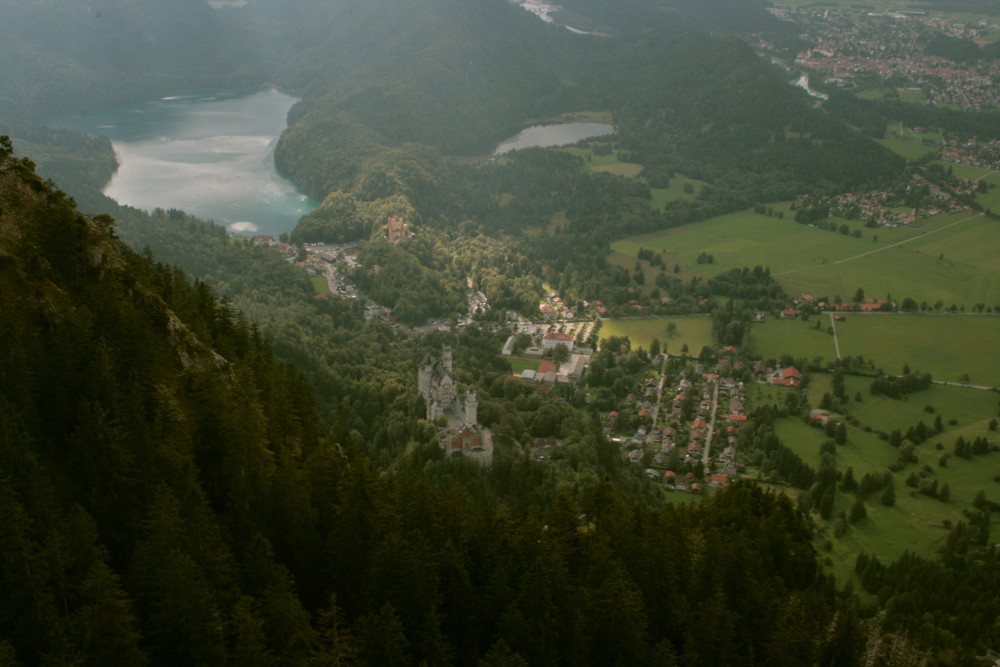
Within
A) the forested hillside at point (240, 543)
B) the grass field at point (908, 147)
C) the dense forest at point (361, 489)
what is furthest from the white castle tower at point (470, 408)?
the grass field at point (908, 147)

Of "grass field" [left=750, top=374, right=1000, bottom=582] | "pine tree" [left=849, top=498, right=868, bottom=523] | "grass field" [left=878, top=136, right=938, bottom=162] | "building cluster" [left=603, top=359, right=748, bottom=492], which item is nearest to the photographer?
"grass field" [left=750, top=374, right=1000, bottom=582]

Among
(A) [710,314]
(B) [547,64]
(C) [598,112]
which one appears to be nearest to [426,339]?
(A) [710,314]

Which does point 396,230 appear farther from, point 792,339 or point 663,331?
point 792,339

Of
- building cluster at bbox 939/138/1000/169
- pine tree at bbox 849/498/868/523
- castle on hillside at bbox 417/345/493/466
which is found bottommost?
pine tree at bbox 849/498/868/523

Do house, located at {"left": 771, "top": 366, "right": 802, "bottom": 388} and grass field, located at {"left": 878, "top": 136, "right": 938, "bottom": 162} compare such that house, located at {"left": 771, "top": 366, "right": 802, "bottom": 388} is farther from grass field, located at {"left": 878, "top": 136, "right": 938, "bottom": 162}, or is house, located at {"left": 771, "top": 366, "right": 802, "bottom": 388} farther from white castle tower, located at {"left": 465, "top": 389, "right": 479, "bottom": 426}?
grass field, located at {"left": 878, "top": 136, "right": 938, "bottom": 162}

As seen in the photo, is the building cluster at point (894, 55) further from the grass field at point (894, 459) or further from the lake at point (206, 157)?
the grass field at point (894, 459)

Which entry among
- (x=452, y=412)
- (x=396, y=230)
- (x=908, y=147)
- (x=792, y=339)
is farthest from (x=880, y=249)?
(x=452, y=412)

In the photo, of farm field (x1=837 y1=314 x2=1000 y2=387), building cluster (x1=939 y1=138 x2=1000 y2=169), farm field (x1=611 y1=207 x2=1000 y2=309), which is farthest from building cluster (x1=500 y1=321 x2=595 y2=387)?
building cluster (x1=939 y1=138 x2=1000 y2=169)
